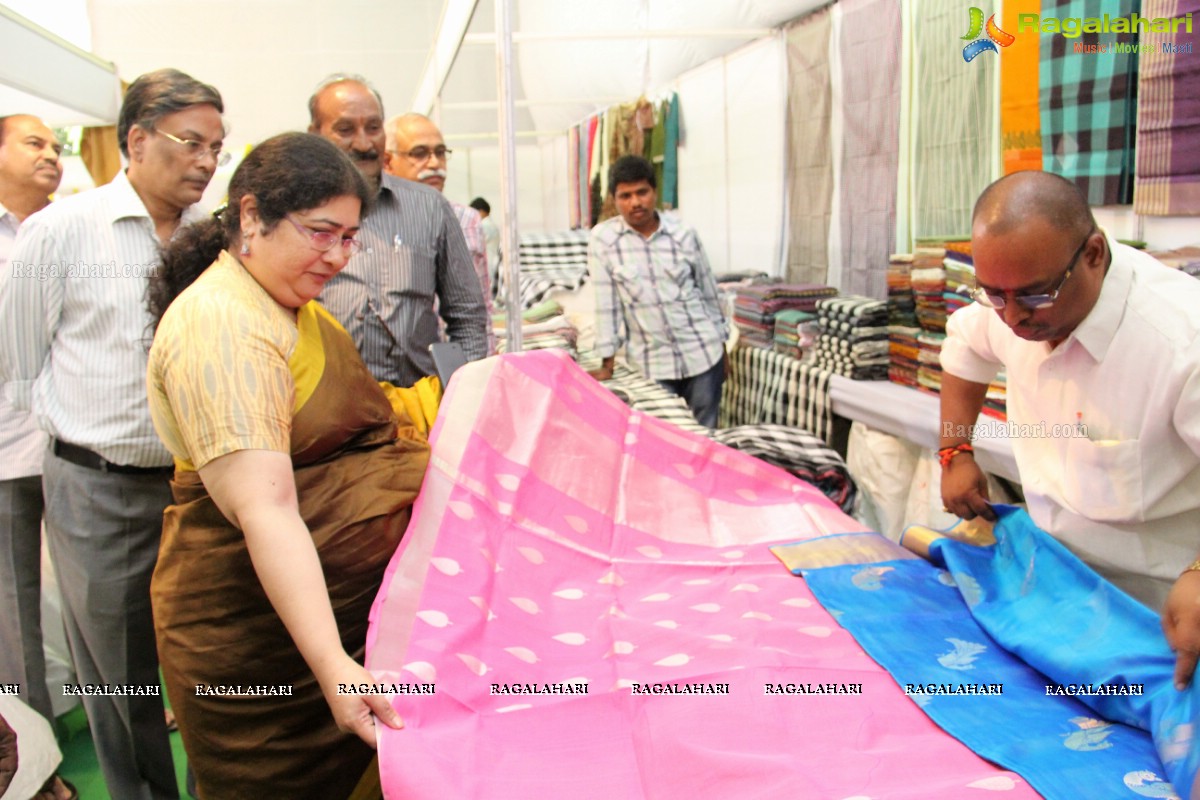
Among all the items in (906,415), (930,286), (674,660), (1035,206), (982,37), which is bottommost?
(674,660)

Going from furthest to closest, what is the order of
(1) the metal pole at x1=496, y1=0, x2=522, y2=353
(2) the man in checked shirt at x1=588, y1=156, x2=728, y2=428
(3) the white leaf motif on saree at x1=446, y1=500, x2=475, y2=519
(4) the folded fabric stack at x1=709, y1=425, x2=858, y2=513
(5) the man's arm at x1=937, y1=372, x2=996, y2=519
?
(2) the man in checked shirt at x1=588, y1=156, x2=728, y2=428 < (4) the folded fabric stack at x1=709, y1=425, x2=858, y2=513 < (1) the metal pole at x1=496, y1=0, x2=522, y2=353 < (5) the man's arm at x1=937, y1=372, x2=996, y2=519 < (3) the white leaf motif on saree at x1=446, y1=500, x2=475, y2=519

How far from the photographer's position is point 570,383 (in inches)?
96.2

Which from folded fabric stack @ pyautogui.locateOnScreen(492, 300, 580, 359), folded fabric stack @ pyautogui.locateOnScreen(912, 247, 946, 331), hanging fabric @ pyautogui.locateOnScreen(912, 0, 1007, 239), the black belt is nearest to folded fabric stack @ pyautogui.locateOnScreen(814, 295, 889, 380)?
folded fabric stack @ pyautogui.locateOnScreen(912, 247, 946, 331)

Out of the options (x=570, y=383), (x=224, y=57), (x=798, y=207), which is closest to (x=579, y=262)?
(x=798, y=207)

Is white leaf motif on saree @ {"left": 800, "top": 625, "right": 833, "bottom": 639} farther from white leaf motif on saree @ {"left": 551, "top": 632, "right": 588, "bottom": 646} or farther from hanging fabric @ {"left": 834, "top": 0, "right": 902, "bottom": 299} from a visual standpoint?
hanging fabric @ {"left": 834, "top": 0, "right": 902, "bottom": 299}

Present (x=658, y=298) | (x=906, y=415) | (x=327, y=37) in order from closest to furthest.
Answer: (x=906, y=415) → (x=327, y=37) → (x=658, y=298)

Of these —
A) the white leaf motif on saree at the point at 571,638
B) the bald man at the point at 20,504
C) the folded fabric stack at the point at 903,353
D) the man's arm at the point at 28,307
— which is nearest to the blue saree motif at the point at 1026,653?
the white leaf motif on saree at the point at 571,638

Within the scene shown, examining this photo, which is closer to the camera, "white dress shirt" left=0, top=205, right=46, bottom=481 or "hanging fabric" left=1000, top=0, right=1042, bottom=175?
"white dress shirt" left=0, top=205, right=46, bottom=481

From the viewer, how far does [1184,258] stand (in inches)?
104

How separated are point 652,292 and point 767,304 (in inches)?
32.7

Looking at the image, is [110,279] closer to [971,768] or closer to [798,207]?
[971,768]

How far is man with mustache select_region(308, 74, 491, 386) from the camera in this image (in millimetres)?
2451

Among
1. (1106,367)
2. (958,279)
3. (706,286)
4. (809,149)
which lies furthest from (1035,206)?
(809,149)

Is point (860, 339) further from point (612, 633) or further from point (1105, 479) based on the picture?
A: point (612, 633)
